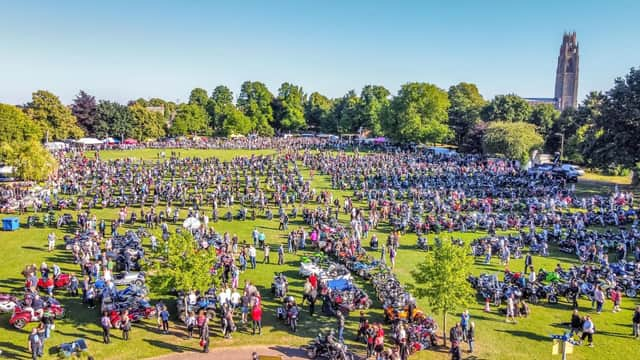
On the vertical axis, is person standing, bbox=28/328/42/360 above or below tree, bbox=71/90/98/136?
below

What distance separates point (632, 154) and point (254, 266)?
3950 cm

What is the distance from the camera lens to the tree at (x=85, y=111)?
287 ft

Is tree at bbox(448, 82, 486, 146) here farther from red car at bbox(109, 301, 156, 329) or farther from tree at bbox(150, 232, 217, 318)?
red car at bbox(109, 301, 156, 329)

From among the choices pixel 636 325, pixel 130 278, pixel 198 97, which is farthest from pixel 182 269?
pixel 198 97

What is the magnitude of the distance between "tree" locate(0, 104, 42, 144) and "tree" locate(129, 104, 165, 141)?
1201 inches

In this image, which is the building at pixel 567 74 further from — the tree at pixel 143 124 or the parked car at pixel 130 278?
the parked car at pixel 130 278

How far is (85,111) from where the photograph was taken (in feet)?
288

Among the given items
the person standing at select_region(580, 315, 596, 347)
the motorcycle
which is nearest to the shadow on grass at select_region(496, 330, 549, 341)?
the person standing at select_region(580, 315, 596, 347)

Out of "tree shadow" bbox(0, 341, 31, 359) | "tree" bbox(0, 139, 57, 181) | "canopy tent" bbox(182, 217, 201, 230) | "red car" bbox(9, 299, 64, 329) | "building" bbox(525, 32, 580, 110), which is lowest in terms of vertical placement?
"tree shadow" bbox(0, 341, 31, 359)

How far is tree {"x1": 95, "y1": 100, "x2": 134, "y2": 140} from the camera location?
87.9 m

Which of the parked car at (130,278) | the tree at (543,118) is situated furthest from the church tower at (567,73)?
the parked car at (130,278)

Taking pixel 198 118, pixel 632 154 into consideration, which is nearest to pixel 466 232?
pixel 632 154

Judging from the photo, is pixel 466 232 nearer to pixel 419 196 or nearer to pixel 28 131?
pixel 419 196

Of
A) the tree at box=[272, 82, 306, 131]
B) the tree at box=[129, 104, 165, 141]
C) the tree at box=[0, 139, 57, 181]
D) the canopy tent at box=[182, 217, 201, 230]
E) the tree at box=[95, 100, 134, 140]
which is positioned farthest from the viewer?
the tree at box=[272, 82, 306, 131]
